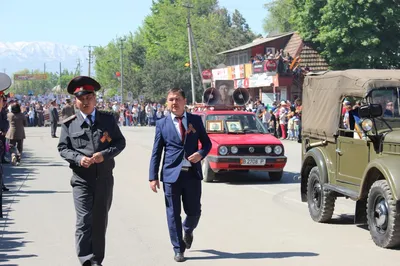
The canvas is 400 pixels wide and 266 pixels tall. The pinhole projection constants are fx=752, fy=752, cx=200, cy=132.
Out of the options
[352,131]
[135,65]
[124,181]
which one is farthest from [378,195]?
[135,65]

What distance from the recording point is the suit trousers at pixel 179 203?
7801 millimetres

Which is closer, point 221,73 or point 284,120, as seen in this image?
point 284,120

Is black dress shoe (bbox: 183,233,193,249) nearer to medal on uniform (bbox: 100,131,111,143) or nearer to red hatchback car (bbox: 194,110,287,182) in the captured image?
medal on uniform (bbox: 100,131,111,143)

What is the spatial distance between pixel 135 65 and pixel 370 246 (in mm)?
86600

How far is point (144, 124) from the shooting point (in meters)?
57.8

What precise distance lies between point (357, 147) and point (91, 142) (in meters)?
3.74

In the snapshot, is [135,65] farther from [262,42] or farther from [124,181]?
[124,181]

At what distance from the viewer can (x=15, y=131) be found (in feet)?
66.0

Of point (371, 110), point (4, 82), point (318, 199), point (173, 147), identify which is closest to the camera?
point (4, 82)

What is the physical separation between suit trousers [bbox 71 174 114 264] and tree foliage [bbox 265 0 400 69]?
3540 cm

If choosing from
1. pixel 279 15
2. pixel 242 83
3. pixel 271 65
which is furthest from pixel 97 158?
pixel 279 15

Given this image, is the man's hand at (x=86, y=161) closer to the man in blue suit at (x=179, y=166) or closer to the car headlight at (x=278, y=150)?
the man in blue suit at (x=179, y=166)

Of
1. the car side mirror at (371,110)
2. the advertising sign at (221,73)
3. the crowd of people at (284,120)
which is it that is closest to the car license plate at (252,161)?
the car side mirror at (371,110)

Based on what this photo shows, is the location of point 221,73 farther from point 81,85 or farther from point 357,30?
point 81,85
